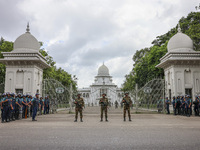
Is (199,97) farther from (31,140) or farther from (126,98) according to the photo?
(31,140)

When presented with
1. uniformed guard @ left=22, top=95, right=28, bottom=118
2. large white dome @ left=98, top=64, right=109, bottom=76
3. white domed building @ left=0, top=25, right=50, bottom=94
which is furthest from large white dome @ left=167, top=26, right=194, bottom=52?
large white dome @ left=98, top=64, right=109, bottom=76

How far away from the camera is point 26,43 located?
2167cm

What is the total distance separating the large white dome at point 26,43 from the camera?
70.6ft

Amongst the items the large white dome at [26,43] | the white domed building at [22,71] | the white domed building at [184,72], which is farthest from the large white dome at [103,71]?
the white domed building at [22,71]

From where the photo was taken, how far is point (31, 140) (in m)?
6.70

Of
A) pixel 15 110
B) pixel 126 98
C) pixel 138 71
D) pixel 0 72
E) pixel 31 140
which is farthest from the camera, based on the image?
pixel 138 71

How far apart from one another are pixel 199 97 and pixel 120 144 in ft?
44.1

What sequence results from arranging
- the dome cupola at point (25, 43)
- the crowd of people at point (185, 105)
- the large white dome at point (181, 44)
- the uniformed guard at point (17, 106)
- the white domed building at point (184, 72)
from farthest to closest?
the large white dome at point (181, 44) → the dome cupola at point (25, 43) → the white domed building at point (184, 72) → the crowd of people at point (185, 105) → the uniformed guard at point (17, 106)

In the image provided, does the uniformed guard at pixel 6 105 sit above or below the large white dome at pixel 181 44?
below

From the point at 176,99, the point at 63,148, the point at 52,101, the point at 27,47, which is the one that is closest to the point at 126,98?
the point at 176,99

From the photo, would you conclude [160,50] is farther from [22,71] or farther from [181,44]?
[22,71]

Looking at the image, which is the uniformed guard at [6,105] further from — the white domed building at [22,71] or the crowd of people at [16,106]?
the white domed building at [22,71]

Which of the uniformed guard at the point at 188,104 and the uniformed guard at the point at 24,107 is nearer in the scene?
the uniformed guard at the point at 24,107

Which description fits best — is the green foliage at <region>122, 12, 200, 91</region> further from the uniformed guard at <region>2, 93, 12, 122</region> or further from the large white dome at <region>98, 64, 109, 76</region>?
the large white dome at <region>98, 64, 109, 76</region>
